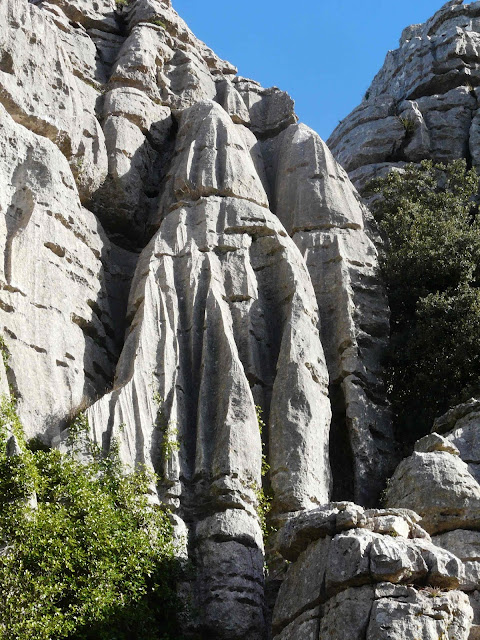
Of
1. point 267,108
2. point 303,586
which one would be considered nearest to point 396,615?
point 303,586

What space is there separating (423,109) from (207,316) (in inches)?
925

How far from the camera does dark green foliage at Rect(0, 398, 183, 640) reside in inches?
663

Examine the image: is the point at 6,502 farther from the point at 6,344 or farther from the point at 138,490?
the point at 6,344

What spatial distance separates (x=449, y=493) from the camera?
1997 cm

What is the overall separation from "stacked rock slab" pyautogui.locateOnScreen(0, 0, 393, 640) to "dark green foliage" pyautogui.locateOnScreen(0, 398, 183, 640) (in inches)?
31.2

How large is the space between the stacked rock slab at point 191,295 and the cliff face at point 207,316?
52 millimetres

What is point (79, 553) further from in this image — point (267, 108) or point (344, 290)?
point (267, 108)

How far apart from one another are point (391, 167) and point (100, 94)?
13.1 m

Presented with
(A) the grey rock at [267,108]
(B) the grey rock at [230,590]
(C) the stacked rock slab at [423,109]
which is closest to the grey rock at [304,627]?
(B) the grey rock at [230,590]

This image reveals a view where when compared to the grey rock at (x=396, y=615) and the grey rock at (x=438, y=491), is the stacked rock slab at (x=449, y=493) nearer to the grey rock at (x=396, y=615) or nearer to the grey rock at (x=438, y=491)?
the grey rock at (x=438, y=491)

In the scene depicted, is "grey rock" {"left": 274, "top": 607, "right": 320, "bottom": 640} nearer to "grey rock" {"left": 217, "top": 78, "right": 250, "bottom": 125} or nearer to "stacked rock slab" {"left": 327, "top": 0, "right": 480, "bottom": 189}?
"grey rock" {"left": 217, "top": 78, "right": 250, "bottom": 125}

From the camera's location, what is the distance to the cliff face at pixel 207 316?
738 inches

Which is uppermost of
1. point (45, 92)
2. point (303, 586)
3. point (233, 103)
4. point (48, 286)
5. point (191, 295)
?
point (233, 103)

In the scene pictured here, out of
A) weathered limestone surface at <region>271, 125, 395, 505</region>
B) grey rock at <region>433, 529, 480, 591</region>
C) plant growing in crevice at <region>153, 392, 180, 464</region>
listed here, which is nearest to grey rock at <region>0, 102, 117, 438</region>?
plant growing in crevice at <region>153, 392, 180, 464</region>
